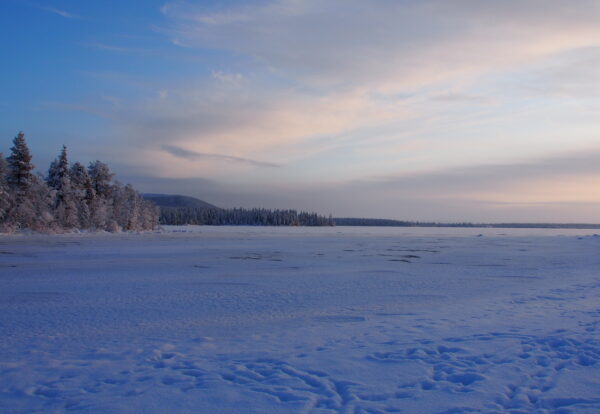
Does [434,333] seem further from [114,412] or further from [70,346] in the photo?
[70,346]

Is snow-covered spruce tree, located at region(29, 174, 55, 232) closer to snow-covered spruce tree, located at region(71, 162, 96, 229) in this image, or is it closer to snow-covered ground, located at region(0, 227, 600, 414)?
snow-covered spruce tree, located at region(71, 162, 96, 229)

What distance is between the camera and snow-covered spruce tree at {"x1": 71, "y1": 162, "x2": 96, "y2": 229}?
201 feet

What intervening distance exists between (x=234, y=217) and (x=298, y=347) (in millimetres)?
143763

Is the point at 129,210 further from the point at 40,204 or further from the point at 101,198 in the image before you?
the point at 40,204

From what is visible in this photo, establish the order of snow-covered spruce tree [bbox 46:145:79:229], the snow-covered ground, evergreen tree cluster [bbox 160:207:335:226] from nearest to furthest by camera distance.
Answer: the snow-covered ground → snow-covered spruce tree [bbox 46:145:79:229] → evergreen tree cluster [bbox 160:207:335:226]

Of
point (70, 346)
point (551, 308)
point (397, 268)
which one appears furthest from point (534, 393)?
point (397, 268)

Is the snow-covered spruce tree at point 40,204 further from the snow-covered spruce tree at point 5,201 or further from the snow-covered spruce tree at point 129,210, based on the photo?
the snow-covered spruce tree at point 129,210

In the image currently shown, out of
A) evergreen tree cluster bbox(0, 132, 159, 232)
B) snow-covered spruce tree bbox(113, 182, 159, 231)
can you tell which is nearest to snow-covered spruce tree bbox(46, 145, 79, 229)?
evergreen tree cluster bbox(0, 132, 159, 232)

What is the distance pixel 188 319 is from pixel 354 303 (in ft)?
13.1

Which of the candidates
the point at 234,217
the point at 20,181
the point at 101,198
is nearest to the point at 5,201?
the point at 20,181

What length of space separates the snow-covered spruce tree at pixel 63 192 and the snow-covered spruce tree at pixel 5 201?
6034 millimetres

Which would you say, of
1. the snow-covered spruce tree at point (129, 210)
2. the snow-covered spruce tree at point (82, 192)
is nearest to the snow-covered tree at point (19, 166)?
the snow-covered spruce tree at point (82, 192)

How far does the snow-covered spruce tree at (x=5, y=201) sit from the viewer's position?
4778 cm

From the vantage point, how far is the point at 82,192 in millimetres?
61094
